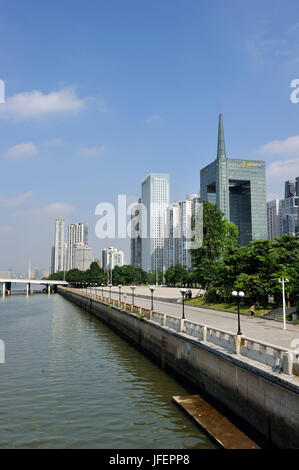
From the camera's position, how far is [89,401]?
1862 centimetres

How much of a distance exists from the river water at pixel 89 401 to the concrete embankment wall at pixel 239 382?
1.45 m

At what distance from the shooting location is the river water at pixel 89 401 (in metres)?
14.3

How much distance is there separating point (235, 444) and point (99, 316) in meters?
46.9

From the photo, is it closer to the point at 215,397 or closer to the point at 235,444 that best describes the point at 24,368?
the point at 215,397

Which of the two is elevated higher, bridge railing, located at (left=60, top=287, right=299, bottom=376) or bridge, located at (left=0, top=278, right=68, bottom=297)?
bridge railing, located at (left=60, top=287, right=299, bottom=376)

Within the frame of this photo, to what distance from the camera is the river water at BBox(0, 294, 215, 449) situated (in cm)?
1434

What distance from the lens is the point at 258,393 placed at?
14.0 meters

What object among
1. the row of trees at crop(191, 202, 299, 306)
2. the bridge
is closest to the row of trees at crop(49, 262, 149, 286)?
the bridge

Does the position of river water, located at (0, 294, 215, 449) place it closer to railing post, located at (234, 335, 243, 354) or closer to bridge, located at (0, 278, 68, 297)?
railing post, located at (234, 335, 243, 354)

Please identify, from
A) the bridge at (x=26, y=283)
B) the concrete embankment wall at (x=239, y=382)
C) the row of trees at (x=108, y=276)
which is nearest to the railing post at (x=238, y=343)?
the concrete embankment wall at (x=239, y=382)

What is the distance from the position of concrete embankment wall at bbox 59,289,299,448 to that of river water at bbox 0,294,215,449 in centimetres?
145

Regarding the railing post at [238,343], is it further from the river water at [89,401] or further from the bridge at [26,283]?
the bridge at [26,283]

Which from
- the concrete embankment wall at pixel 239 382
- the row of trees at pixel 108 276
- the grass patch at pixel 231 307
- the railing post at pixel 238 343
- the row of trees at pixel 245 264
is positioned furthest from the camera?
the row of trees at pixel 108 276
